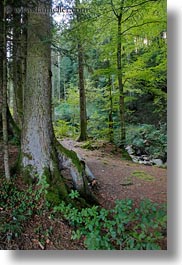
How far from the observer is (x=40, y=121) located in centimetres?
250

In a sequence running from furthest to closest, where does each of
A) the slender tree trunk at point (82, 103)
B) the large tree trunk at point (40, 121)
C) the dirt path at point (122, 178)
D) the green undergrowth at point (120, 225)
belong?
the slender tree trunk at point (82, 103) < the large tree trunk at point (40, 121) < the dirt path at point (122, 178) < the green undergrowth at point (120, 225)

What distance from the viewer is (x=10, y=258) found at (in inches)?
84.7

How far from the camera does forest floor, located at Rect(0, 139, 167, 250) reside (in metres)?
2.17

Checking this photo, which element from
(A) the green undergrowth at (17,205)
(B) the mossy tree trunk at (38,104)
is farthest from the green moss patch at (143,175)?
(A) the green undergrowth at (17,205)

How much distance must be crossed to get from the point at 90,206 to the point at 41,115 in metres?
0.90

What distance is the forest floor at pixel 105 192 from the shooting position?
2.17 metres

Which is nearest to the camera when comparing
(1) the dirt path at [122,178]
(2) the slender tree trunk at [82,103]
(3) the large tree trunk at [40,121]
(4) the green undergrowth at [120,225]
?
(4) the green undergrowth at [120,225]

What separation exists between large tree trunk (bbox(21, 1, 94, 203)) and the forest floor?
0.61 ft

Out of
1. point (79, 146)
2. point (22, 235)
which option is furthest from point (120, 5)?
point (22, 235)

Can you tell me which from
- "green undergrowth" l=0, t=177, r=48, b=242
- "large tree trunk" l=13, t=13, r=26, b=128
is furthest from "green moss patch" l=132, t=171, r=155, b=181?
"large tree trunk" l=13, t=13, r=26, b=128

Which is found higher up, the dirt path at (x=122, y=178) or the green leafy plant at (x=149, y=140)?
the green leafy plant at (x=149, y=140)

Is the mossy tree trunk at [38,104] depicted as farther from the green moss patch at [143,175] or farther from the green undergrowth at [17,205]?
the green moss patch at [143,175]

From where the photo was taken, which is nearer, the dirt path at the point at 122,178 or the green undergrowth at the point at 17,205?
the green undergrowth at the point at 17,205

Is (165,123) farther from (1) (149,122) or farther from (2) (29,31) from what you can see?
(2) (29,31)
